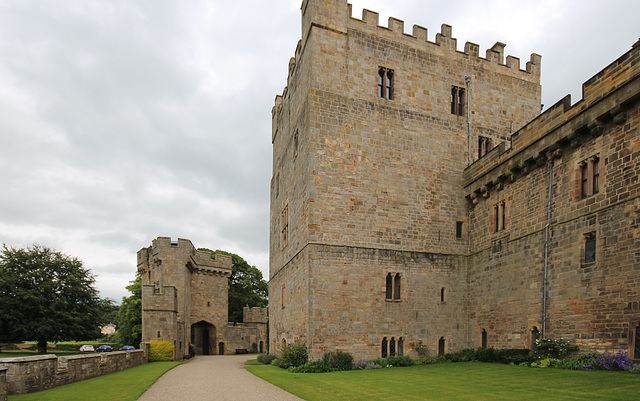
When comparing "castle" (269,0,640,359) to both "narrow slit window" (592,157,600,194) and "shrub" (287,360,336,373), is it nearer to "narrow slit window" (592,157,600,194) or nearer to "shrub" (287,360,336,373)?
"narrow slit window" (592,157,600,194)

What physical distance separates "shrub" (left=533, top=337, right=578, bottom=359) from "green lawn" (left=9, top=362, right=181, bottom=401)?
1350cm

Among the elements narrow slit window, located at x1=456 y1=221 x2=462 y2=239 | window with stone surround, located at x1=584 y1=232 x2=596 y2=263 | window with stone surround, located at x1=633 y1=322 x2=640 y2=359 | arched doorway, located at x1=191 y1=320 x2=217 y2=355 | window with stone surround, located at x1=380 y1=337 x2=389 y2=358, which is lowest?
arched doorway, located at x1=191 y1=320 x2=217 y2=355

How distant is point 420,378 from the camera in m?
15.1

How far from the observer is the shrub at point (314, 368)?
18500mm

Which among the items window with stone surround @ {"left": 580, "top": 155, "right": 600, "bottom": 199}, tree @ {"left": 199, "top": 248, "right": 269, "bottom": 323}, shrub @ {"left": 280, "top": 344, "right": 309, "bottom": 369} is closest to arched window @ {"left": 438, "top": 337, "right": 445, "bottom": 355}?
shrub @ {"left": 280, "top": 344, "right": 309, "bottom": 369}

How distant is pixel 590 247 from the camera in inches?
603

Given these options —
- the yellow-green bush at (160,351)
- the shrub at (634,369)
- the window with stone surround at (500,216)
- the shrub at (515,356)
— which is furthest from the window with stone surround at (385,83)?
the yellow-green bush at (160,351)

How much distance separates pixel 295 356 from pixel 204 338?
29.6 metres

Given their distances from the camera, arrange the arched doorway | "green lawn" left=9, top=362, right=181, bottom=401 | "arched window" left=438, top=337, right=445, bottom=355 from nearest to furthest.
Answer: "green lawn" left=9, top=362, right=181, bottom=401 → "arched window" left=438, top=337, right=445, bottom=355 → the arched doorway

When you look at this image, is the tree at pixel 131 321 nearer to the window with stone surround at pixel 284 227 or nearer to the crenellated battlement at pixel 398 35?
the window with stone surround at pixel 284 227

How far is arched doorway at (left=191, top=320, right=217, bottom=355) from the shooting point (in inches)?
1703

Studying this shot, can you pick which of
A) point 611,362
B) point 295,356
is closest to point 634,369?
point 611,362

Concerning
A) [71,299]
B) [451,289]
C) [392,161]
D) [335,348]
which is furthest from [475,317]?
[71,299]

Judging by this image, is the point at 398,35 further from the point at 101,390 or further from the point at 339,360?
the point at 101,390
